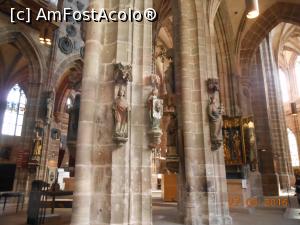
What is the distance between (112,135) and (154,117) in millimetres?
785

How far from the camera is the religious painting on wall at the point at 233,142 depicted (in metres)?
10.1

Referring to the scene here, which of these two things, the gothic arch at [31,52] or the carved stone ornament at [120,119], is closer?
the carved stone ornament at [120,119]

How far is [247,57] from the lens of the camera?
14.0 meters

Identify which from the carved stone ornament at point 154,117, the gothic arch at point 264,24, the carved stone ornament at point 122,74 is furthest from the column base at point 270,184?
the carved stone ornament at point 122,74

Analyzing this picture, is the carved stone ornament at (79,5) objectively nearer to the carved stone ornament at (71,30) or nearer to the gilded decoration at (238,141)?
the carved stone ornament at (71,30)

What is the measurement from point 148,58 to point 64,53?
12.9 m

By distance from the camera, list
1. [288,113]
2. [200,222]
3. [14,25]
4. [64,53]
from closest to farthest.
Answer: [200,222], [14,25], [64,53], [288,113]

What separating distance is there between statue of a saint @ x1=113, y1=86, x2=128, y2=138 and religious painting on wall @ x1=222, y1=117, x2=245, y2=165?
708 cm

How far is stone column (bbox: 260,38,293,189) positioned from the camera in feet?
48.3

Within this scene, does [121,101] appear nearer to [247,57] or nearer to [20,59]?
[247,57]

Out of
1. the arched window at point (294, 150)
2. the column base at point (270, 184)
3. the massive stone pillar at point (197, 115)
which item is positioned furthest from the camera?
the arched window at point (294, 150)

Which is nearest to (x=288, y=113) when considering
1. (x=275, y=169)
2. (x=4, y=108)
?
(x=275, y=169)

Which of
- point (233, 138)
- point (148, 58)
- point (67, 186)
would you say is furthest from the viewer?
point (67, 186)

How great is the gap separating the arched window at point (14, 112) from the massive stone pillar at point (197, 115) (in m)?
19.2
